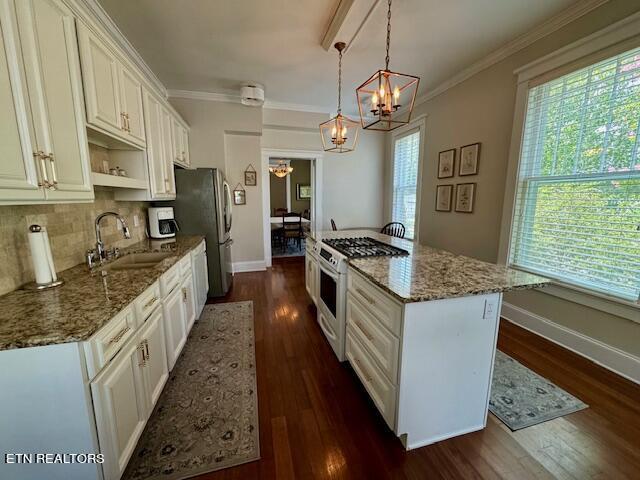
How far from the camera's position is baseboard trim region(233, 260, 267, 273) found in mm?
4754

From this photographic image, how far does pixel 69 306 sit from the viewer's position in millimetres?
1202

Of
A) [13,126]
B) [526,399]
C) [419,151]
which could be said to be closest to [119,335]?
[13,126]

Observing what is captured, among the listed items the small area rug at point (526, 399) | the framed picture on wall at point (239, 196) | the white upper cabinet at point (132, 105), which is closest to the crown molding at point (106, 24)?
the white upper cabinet at point (132, 105)

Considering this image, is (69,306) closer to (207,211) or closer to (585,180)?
(207,211)

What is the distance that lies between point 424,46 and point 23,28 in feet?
10.3

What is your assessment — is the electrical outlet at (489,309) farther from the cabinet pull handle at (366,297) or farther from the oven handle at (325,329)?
the oven handle at (325,329)

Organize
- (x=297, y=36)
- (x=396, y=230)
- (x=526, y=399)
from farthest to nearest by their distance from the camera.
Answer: (x=396, y=230)
(x=297, y=36)
(x=526, y=399)

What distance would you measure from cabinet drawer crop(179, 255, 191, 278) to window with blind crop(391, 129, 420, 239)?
3.63 m

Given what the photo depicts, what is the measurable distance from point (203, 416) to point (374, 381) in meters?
1.12

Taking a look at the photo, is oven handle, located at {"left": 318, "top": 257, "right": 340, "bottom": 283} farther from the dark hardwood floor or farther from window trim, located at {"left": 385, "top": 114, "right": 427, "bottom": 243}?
window trim, located at {"left": 385, "top": 114, "right": 427, "bottom": 243}

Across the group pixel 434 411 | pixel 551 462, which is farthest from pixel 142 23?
pixel 551 462

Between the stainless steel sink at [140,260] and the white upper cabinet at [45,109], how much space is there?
810mm

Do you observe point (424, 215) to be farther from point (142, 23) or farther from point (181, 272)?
point (142, 23)

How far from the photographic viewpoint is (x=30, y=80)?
1154mm
